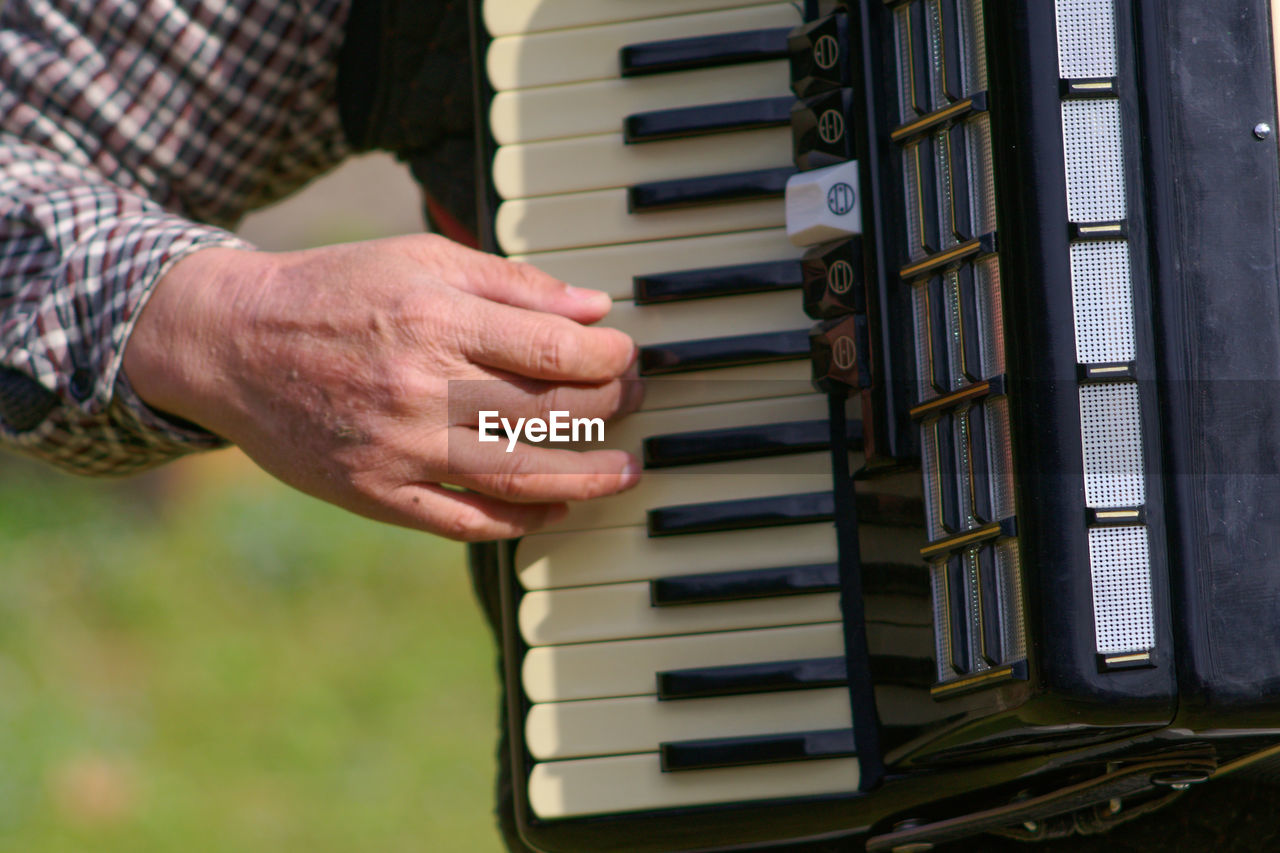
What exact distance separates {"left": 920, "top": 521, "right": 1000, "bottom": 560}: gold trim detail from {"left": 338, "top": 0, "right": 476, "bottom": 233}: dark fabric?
47 centimetres

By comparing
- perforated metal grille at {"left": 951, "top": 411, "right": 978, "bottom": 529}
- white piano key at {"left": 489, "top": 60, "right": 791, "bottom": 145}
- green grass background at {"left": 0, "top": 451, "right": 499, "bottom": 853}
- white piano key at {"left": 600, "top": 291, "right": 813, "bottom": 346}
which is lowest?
→ green grass background at {"left": 0, "top": 451, "right": 499, "bottom": 853}

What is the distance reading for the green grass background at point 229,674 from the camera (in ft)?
7.66

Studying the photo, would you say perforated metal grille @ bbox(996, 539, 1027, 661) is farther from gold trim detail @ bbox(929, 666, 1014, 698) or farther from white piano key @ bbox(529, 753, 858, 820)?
white piano key @ bbox(529, 753, 858, 820)

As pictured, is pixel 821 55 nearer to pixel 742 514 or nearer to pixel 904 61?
pixel 904 61

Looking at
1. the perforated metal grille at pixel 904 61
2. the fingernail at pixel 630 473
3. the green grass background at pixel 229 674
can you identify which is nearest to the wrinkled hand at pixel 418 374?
the fingernail at pixel 630 473

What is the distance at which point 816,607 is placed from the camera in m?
0.75

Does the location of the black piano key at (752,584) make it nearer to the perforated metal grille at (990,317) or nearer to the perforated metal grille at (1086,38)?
the perforated metal grille at (990,317)

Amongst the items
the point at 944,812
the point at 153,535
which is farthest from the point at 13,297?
the point at 153,535

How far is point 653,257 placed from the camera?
77cm

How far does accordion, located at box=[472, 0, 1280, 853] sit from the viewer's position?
1.90ft

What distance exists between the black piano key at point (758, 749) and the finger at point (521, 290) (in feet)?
0.91

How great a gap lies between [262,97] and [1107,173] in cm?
63

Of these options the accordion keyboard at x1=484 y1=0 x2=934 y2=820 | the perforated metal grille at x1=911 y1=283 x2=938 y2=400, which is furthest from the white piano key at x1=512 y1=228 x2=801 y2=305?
the perforated metal grille at x1=911 y1=283 x2=938 y2=400

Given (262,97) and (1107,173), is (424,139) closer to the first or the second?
(262,97)
